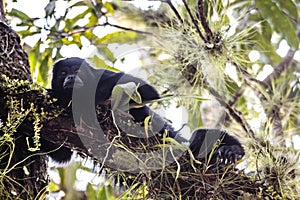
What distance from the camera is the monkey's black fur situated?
1569 mm

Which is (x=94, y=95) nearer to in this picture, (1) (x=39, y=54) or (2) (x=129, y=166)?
(2) (x=129, y=166)

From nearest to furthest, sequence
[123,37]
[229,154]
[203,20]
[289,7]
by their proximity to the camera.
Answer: [229,154]
[203,20]
[289,7]
[123,37]

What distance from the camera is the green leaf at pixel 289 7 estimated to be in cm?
217

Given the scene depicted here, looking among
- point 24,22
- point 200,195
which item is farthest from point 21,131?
point 24,22

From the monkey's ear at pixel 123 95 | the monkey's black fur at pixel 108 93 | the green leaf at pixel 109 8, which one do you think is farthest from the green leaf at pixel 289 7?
the monkey's ear at pixel 123 95

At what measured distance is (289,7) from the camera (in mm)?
2189

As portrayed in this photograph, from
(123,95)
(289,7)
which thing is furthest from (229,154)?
(289,7)

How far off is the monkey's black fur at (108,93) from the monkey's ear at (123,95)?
0.53ft

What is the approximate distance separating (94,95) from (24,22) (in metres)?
0.80

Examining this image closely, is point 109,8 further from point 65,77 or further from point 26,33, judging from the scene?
point 65,77

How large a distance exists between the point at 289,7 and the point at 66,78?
1.02 metres

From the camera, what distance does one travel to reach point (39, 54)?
7.34 ft

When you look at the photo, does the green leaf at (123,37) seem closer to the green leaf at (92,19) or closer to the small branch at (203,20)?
the green leaf at (92,19)

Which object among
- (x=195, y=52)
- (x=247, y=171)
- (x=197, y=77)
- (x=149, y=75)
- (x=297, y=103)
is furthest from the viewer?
(x=297, y=103)
